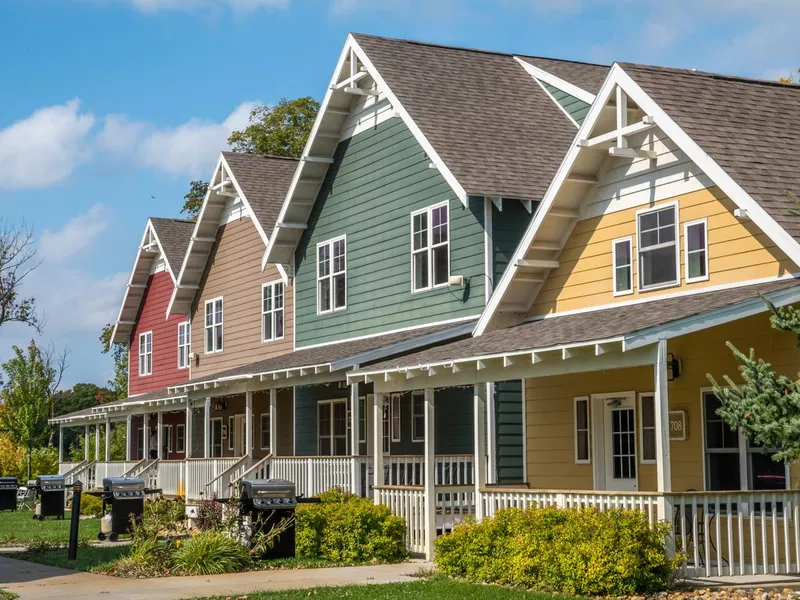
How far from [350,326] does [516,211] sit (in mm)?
5925

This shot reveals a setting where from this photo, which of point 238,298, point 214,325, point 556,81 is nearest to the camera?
point 556,81

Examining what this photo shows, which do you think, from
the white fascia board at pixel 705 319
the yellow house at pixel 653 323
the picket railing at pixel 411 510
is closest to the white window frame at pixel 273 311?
the yellow house at pixel 653 323

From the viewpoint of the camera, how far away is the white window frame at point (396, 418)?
80.5 ft

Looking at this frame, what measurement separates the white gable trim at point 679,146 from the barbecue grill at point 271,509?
436cm

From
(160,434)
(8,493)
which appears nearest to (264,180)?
(160,434)

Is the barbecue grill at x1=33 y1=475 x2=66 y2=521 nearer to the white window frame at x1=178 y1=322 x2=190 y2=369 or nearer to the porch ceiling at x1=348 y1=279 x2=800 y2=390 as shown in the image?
the white window frame at x1=178 y1=322 x2=190 y2=369

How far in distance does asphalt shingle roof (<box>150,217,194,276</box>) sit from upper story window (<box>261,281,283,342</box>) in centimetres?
718

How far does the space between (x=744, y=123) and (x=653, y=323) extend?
426cm

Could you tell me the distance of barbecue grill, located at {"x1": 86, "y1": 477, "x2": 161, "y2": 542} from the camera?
21.3m

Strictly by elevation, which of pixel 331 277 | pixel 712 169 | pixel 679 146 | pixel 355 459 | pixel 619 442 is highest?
pixel 679 146

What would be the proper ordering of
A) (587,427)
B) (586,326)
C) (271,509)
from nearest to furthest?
1. (586,326)
2. (271,509)
3. (587,427)

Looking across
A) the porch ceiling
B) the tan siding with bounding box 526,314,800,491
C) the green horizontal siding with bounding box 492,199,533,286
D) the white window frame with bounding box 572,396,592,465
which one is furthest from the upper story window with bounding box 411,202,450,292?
the white window frame with bounding box 572,396,592,465

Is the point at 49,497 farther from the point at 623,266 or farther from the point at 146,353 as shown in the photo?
the point at 623,266

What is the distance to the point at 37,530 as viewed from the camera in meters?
26.5
